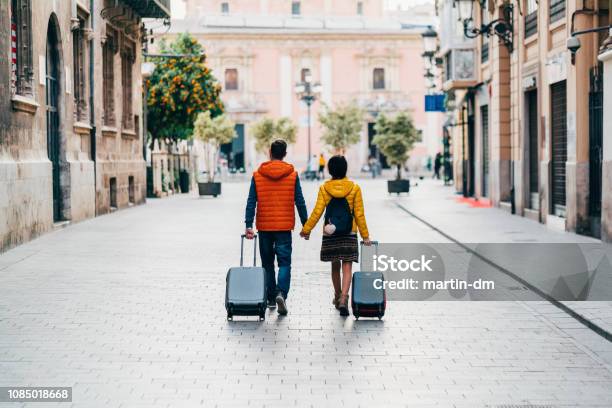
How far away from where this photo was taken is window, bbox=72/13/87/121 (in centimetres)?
2488

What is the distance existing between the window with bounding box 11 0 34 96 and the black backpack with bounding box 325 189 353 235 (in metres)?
9.88

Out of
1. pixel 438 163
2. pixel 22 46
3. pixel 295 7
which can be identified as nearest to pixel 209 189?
pixel 22 46

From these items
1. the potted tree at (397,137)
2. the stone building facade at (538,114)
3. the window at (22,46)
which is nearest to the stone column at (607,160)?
the stone building facade at (538,114)

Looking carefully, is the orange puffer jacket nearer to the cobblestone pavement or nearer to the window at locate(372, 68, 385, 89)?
the cobblestone pavement

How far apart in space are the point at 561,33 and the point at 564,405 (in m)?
15.3

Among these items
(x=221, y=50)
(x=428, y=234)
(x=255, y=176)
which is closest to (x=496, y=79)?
(x=428, y=234)

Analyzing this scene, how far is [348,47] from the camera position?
71.4m

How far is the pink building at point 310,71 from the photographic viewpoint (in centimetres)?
7050

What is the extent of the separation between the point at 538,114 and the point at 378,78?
1971 inches

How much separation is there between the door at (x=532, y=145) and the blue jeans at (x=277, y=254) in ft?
49.5

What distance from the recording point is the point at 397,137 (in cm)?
3903

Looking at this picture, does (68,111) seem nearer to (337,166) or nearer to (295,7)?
(337,166)

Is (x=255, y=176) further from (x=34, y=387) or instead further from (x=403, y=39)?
(x=403, y=39)

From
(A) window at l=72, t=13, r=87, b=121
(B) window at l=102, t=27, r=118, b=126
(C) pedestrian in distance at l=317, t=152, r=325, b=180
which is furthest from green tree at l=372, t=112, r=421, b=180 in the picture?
(C) pedestrian in distance at l=317, t=152, r=325, b=180
